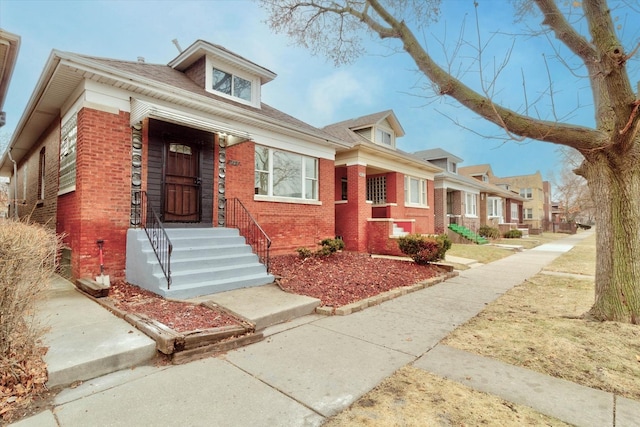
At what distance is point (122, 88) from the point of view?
6684 mm

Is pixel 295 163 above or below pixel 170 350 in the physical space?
above

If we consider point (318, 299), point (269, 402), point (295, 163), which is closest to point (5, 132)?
point (295, 163)

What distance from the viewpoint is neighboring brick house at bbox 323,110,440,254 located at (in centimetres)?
1285

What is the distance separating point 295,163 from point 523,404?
352 inches

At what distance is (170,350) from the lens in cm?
343

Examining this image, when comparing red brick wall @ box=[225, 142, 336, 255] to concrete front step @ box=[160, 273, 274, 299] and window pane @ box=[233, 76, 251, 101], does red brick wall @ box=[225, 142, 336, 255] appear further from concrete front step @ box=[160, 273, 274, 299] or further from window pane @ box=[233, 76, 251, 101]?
concrete front step @ box=[160, 273, 274, 299]

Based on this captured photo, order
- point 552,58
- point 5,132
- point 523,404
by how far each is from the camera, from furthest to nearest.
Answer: point 5,132
point 552,58
point 523,404

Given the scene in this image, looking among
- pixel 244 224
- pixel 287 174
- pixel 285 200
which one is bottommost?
pixel 244 224

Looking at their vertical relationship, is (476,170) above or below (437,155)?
above

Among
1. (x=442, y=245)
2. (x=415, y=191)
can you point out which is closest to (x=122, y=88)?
(x=442, y=245)

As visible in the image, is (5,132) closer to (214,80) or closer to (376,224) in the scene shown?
(214,80)

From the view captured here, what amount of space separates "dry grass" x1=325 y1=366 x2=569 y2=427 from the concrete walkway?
0.13 metres

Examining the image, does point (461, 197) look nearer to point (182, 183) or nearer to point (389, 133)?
point (389, 133)

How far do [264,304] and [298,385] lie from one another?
2429 mm
